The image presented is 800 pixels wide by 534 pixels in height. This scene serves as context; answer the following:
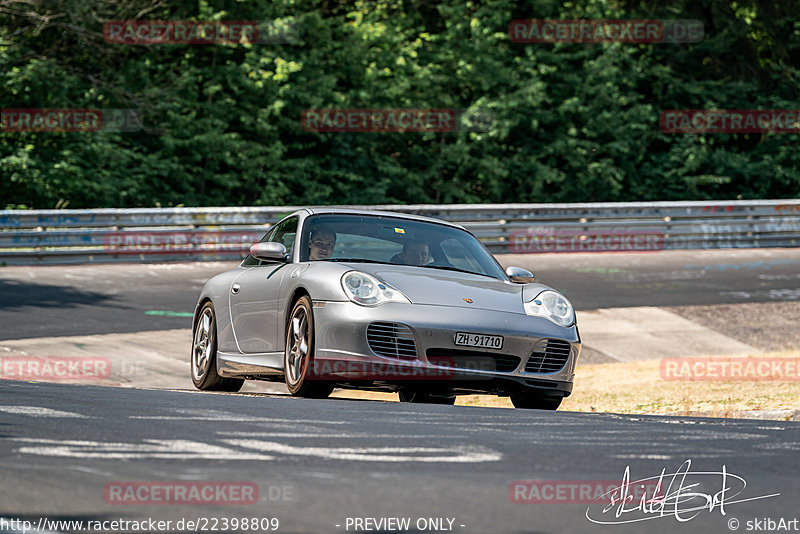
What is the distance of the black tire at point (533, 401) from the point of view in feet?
28.2

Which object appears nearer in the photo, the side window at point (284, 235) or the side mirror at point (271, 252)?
the side mirror at point (271, 252)

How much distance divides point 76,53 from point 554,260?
45.9ft

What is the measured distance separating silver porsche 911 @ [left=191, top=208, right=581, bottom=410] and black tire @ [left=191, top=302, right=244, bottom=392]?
48cm

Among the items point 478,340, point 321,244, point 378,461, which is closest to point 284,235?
point 321,244

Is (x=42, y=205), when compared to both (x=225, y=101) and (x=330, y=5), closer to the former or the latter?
(x=225, y=101)

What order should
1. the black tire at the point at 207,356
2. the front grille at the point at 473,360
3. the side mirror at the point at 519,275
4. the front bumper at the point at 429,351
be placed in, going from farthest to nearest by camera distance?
the black tire at the point at 207,356 < the side mirror at the point at 519,275 < the front grille at the point at 473,360 < the front bumper at the point at 429,351

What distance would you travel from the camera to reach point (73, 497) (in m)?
4.50

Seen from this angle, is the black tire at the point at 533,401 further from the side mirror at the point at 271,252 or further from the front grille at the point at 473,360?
the side mirror at the point at 271,252

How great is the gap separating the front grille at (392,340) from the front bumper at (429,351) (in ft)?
0.07

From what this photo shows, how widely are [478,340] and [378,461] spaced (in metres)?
2.91

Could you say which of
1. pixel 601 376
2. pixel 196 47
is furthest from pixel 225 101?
pixel 601 376

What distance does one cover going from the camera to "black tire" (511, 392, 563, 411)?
8.59 metres
